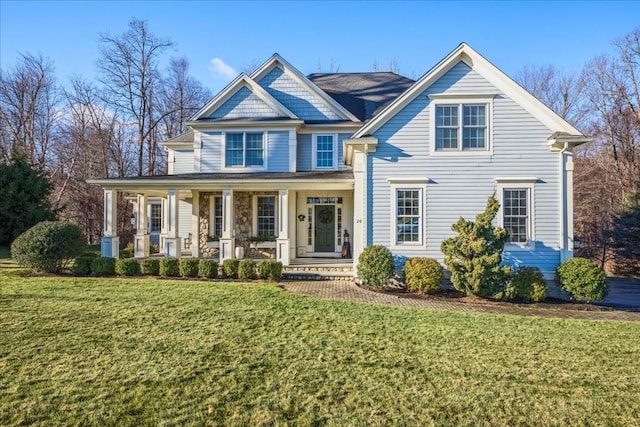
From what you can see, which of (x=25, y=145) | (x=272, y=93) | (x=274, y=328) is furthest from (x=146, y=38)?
(x=274, y=328)

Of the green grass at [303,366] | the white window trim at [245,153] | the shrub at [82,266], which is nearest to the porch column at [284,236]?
the white window trim at [245,153]

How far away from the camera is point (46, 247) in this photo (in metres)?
11.1

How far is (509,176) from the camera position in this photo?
35.3 ft

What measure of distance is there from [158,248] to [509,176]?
1669cm

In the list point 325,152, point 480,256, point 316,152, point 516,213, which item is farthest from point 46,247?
point 516,213

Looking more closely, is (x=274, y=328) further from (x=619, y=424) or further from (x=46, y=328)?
(x=619, y=424)

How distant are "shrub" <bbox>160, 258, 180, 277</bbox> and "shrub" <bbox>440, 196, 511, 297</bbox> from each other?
8.42 m

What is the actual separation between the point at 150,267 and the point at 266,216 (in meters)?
5.37

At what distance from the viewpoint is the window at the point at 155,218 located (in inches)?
808

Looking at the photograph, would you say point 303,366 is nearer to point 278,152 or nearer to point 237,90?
point 278,152

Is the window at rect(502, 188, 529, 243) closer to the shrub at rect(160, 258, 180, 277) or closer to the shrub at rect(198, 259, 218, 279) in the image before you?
the shrub at rect(198, 259, 218, 279)

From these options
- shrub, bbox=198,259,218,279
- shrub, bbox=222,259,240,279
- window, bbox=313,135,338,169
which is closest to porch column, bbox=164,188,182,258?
shrub, bbox=198,259,218,279

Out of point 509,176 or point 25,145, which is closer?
point 509,176

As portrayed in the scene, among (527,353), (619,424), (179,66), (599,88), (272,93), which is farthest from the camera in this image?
(179,66)
